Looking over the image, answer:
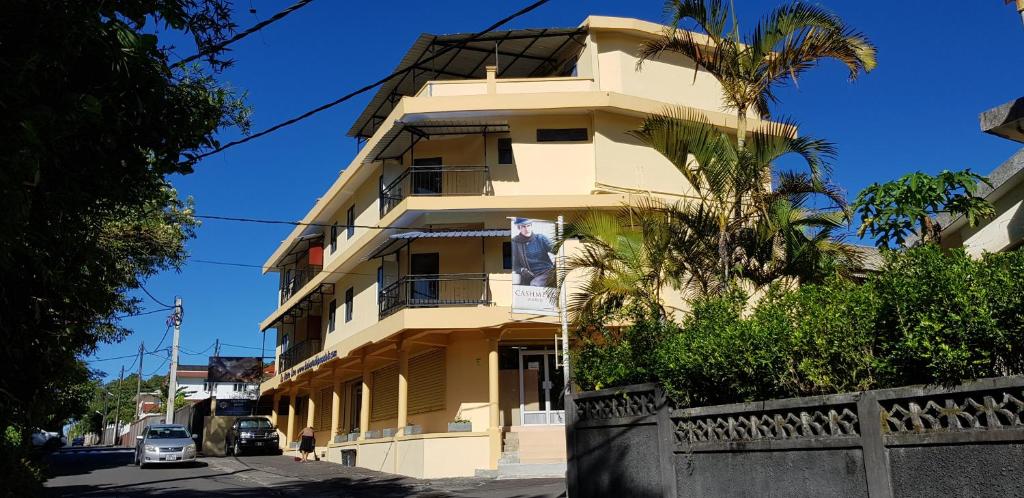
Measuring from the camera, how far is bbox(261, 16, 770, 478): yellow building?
20.0m

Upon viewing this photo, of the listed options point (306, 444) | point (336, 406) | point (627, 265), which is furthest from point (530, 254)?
point (336, 406)

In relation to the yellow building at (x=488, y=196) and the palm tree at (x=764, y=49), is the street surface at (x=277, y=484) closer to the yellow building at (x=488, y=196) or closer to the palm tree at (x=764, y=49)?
the yellow building at (x=488, y=196)

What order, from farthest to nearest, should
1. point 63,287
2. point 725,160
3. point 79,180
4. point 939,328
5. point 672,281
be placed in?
point 672,281
point 725,160
point 63,287
point 79,180
point 939,328

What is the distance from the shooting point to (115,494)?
1611 centimetres

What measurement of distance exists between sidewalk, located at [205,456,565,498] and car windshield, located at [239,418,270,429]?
8.91 m

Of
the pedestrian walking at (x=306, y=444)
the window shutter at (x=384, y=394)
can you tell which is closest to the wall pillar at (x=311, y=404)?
the pedestrian walking at (x=306, y=444)

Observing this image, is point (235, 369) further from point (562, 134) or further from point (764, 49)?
point (764, 49)

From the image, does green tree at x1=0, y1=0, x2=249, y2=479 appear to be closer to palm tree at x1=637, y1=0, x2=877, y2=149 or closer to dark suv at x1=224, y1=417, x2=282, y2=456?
palm tree at x1=637, y1=0, x2=877, y2=149

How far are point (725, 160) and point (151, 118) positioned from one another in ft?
23.8

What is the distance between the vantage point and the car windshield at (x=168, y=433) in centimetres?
2520

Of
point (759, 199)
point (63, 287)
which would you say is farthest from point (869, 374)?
point (63, 287)

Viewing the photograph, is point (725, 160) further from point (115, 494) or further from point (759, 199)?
point (115, 494)

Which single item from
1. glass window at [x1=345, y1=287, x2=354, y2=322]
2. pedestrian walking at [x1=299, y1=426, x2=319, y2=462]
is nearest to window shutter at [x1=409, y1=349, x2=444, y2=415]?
pedestrian walking at [x1=299, y1=426, x2=319, y2=462]

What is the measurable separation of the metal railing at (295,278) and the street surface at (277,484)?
34.3 ft
